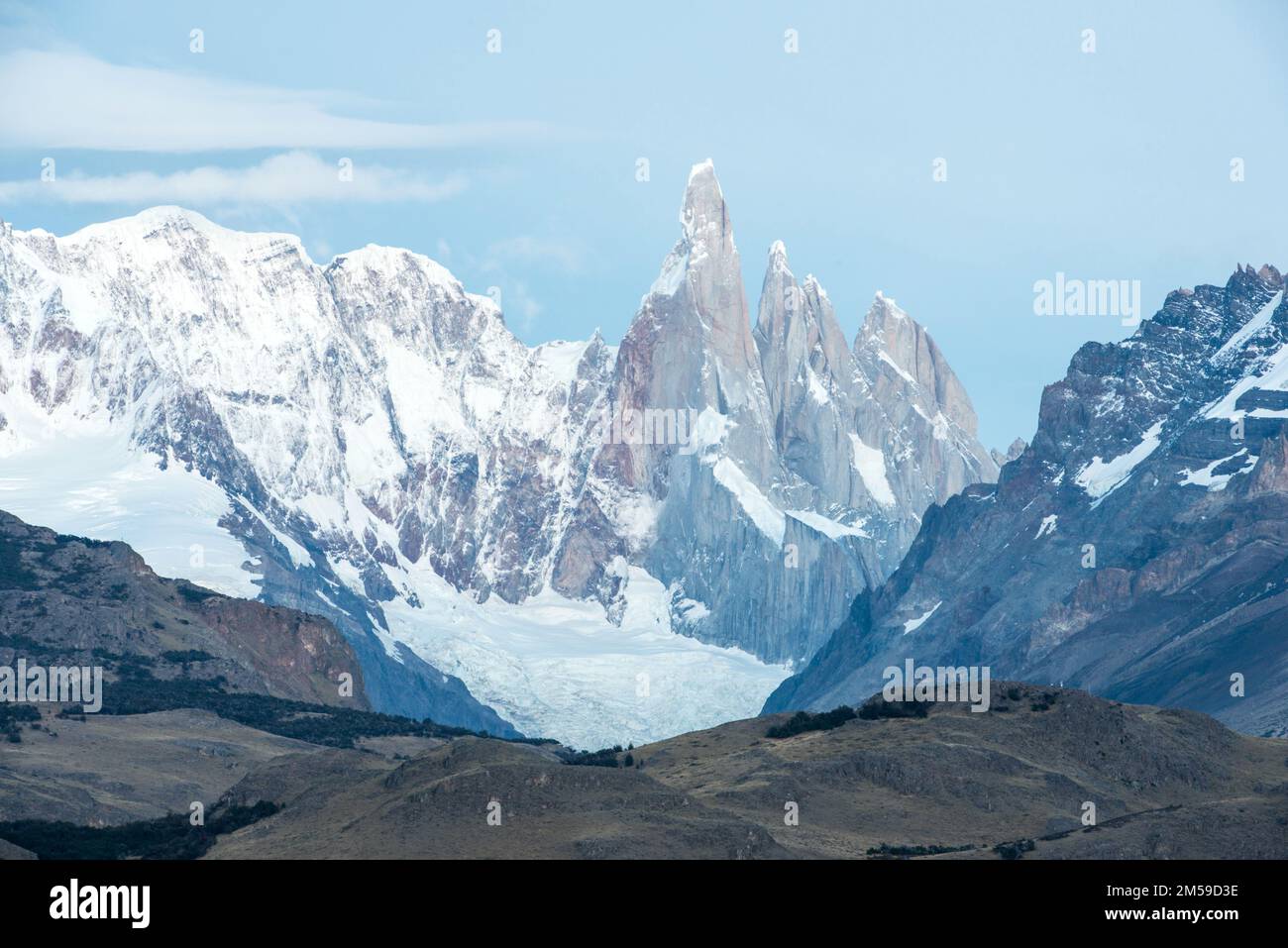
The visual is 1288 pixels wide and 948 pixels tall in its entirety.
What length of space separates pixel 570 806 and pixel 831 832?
74.3ft

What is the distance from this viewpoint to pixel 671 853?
171 metres
